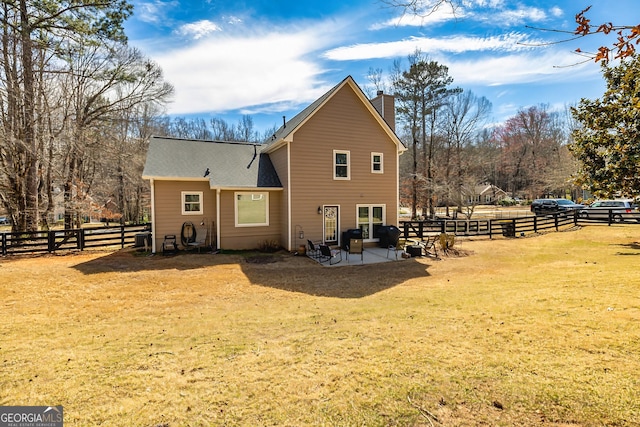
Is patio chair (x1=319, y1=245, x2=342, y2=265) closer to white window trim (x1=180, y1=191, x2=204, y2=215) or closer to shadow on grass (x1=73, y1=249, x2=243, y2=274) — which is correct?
shadow on grass (x1=73, y1=249, x2=243, y2=274)

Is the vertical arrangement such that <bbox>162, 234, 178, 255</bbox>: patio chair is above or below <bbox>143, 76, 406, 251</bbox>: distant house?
below

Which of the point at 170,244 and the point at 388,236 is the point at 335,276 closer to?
the point at 388,236

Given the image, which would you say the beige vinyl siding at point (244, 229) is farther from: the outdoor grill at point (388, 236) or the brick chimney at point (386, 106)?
the brick chimney at point (386, 106)

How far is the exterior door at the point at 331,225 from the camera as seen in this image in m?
14.8

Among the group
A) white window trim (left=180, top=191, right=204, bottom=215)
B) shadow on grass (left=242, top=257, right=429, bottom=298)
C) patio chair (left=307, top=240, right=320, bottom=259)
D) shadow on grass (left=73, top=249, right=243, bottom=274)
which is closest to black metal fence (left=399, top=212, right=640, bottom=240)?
shadow on grass (left=242, top=257, right=429, bottom=298)

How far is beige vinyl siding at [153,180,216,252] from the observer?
45.0ft

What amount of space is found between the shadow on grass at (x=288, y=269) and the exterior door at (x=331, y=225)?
2128 mm

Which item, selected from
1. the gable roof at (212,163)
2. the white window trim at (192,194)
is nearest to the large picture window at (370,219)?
the gable roof at (212,163)

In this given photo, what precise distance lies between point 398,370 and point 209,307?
4.77 m

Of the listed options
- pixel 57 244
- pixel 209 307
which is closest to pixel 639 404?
pixel 209 307

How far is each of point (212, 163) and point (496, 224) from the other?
17357 millimetres

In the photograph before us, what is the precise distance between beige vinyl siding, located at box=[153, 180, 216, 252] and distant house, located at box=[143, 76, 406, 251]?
1.6 inches

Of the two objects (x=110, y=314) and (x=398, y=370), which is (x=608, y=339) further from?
(x=110, y=314)

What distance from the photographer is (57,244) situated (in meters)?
14.0
